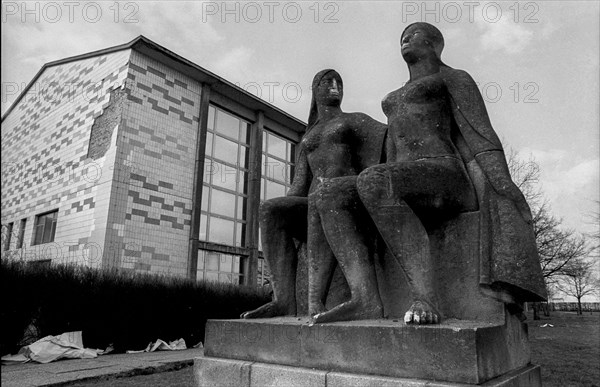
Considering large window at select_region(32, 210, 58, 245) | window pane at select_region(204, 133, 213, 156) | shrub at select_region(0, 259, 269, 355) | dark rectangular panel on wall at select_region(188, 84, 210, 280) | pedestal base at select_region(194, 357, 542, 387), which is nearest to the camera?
pedestal base at select_region(194, 357, 542, 387)

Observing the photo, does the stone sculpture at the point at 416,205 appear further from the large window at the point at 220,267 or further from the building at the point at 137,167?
the large window at the point at 220,267

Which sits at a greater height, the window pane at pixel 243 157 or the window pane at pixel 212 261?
the window pane at pixel 243 157

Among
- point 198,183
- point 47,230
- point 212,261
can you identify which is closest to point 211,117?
point 198,183

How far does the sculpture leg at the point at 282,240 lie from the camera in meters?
3.83

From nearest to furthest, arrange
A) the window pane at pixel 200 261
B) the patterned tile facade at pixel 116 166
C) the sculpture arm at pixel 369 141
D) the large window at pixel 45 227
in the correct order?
the sculpture arm at pixel 369 141, the patterned tile facade at pixel 116 166, the large window at pixel 45 227, the window pane at pixel 200 261

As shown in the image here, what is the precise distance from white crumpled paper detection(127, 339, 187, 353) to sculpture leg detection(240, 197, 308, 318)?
29.9 feet

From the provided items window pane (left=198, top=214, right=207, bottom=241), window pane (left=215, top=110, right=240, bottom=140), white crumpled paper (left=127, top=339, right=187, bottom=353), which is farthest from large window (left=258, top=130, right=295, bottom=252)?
white crumpled paper (left=127, top=339, right=187, bottom=353)

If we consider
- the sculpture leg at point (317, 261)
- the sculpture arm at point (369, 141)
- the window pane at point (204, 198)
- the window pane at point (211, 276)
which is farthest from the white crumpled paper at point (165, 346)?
the sculpture arm at point (369, 141)

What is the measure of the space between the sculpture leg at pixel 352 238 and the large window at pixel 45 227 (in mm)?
16385

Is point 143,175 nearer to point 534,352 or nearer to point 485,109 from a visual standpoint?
point 534,352

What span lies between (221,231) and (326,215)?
1669 cm

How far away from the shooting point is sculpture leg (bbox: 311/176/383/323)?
3094 mm

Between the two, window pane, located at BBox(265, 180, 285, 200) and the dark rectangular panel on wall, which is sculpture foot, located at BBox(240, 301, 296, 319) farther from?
window pane, located at BBox(265, 180, 285, 200)

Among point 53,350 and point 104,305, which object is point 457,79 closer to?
point 53,350
